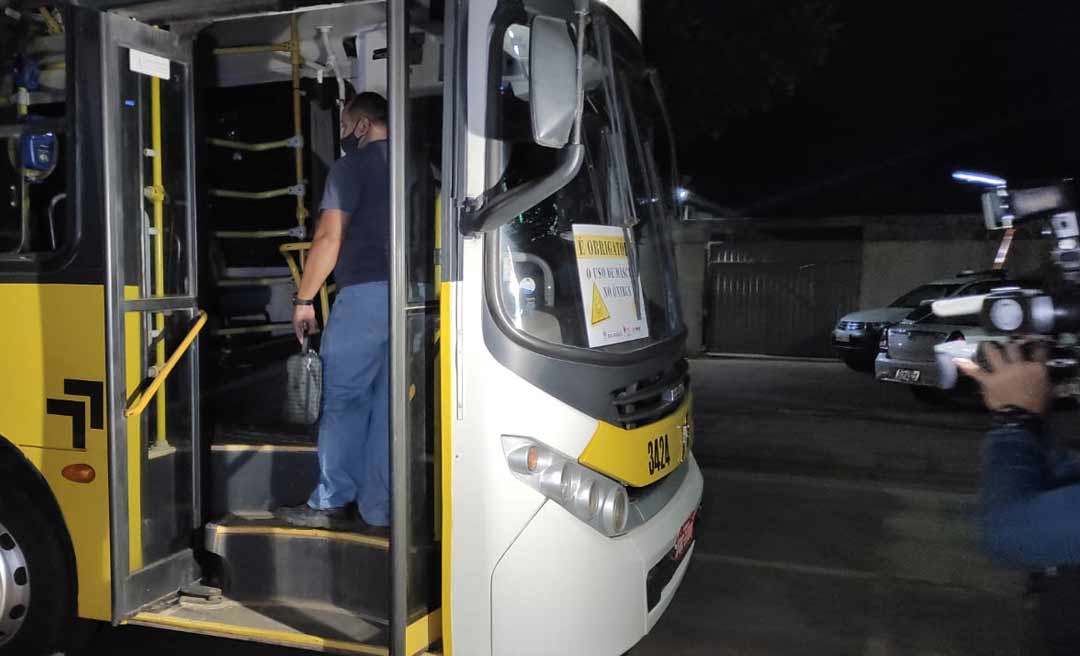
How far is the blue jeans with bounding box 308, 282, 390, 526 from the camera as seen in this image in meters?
3.48

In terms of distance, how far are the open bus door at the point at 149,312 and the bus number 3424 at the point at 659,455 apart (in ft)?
5.97

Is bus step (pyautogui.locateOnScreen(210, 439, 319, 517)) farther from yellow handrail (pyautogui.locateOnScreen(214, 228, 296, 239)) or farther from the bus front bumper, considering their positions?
the bus front bumper

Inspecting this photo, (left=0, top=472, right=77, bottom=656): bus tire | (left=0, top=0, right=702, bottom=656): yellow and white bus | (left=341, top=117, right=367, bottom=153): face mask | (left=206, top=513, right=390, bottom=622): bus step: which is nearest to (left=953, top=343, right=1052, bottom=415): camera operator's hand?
(left=0, top=0, right=702, bottom=656): yellow and white bus

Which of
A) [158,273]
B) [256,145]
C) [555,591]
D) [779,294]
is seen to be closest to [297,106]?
[256,145]

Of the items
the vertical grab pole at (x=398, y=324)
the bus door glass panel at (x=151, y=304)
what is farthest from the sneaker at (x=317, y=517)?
the vertical grab pole at (x=398, y=324)

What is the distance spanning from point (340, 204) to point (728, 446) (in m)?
6.19

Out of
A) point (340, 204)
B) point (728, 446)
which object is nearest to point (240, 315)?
point (340, 204)

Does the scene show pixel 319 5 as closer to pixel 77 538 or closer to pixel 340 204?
pixel 340 204

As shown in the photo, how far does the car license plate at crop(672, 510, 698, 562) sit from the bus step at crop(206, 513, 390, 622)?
1061mm

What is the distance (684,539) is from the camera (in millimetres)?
3336

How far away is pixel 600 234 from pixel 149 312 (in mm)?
1742

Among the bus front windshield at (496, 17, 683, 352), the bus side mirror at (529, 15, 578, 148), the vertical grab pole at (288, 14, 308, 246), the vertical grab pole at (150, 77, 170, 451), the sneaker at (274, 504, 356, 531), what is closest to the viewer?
the bus side mirror at (529, 15, 578, 148)

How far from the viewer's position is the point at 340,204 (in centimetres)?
351

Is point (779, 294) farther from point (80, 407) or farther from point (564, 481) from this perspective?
point (80, 407)
